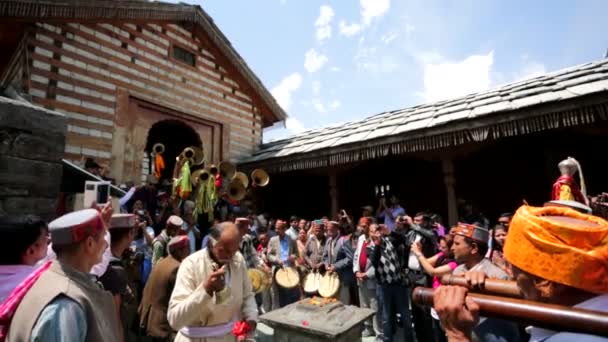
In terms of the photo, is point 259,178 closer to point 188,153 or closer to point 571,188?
point 188,153

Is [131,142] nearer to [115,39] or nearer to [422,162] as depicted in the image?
[115,39]

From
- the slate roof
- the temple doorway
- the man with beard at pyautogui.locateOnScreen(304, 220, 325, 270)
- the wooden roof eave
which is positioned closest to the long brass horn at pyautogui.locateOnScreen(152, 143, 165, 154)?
the slate roof

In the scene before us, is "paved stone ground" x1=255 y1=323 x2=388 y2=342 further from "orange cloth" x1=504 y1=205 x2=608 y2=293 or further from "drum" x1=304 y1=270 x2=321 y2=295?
"orange cloth" x1=504 y1=205 x2=608 y2=293

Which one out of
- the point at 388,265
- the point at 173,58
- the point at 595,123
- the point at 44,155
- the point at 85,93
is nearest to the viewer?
the point at 44,155

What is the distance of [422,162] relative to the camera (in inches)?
424

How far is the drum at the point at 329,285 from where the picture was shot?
5.93 m

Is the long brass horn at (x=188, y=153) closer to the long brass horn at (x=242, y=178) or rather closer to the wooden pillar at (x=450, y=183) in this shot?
the long brass horn at (x=242, y=178)

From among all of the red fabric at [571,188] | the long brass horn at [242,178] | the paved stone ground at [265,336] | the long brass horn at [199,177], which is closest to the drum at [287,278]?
the paved stone ground at [265,336]

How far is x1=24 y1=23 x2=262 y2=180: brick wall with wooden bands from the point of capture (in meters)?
7.57

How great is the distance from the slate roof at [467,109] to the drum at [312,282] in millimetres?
3737

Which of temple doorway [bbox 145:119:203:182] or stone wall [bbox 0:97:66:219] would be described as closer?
stone wall [bbox 0:97:66:219]

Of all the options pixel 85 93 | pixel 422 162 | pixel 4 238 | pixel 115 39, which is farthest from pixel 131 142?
pixel 422 162

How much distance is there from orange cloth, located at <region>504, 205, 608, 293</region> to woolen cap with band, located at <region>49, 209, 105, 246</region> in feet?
7.25

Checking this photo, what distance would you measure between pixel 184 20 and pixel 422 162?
936 cm
